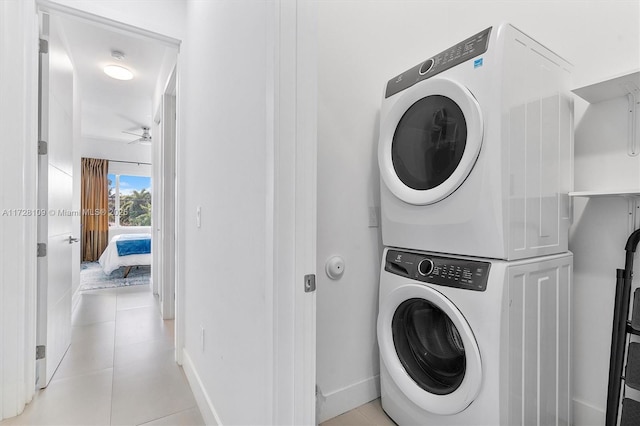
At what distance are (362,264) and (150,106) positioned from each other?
14.7 feet

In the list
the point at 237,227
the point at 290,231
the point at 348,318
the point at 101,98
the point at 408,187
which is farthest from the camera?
the point at 101,98

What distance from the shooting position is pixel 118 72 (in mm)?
→ 3523

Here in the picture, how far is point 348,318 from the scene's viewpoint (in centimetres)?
175

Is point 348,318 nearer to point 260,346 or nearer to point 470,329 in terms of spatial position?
point 470,329

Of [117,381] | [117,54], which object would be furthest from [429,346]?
[117,54]

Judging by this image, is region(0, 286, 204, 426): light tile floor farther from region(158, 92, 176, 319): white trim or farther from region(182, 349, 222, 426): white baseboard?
region(158, 92, 176, 319): white trim

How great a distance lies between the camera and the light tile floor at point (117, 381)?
1698mm

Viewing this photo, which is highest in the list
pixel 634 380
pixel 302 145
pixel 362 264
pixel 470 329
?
pixel 302 145

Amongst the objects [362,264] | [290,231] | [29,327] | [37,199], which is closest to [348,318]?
[362,264]

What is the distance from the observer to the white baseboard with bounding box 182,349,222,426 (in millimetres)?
1528

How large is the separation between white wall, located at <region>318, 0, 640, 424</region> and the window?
23.3 ft

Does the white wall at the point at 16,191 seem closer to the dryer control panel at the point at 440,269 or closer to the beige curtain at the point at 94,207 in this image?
the dryer control panel at the point at 440,269

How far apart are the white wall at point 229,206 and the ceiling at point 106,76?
0.93 m

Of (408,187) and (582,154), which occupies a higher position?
(582,154)
